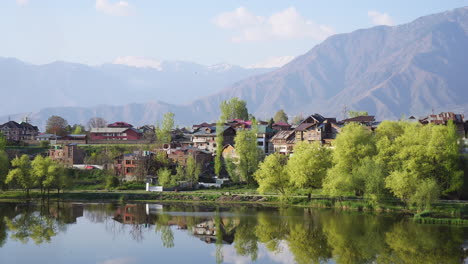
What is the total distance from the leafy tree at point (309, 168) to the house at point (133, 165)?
29.4 m

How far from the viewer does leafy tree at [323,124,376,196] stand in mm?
65312

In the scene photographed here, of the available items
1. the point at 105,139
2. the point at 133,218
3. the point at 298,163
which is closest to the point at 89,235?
the point at 133,218

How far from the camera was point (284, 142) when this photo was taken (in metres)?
106

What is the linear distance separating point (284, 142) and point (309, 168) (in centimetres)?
3621

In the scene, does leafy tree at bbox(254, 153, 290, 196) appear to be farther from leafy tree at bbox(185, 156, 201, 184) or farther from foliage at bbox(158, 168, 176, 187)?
leafy tree at bbox(185, 156, 201, 184)

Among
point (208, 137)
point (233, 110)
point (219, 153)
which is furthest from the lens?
point (233, 110)

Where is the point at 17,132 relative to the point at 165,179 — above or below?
above

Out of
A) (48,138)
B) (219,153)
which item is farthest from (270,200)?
(48,138)

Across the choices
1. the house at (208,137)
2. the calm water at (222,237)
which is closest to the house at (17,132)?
the house at (208,137)

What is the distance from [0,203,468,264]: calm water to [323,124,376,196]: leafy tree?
3369 mm

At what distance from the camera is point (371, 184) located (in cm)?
6250

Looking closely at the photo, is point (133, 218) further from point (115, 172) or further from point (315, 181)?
point (115, 172)

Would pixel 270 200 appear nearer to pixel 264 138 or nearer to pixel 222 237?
pixel 222 237

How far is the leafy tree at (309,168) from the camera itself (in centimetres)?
6988
